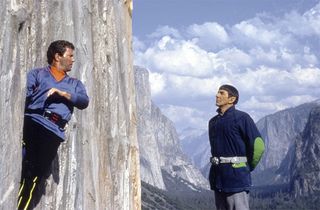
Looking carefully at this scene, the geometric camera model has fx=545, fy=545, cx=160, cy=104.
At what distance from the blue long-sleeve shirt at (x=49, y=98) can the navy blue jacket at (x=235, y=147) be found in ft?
10.2

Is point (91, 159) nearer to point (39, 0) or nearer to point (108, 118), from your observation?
point (108, 118)

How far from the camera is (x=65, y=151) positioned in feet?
22.0

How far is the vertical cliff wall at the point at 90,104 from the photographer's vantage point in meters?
5.26

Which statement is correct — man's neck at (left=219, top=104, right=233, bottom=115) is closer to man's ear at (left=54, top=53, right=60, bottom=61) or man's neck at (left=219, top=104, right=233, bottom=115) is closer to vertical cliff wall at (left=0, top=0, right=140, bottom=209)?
vertical cliff wall at (left=0, top=0, right=140, bottom=209)

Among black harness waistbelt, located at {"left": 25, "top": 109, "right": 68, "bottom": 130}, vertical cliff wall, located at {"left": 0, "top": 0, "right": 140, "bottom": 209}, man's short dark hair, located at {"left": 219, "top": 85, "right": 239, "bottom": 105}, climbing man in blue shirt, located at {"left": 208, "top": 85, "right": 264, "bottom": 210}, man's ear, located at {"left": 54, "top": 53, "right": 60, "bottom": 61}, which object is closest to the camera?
vertical cliff wall, located at {"left": 0, "top": 0, "right": 140, "bottom": 209}

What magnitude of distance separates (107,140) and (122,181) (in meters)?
0.68

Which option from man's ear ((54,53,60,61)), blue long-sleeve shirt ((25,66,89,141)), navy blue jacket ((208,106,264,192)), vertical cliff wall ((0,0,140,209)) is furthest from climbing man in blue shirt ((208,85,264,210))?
man's ear ((54,53,60,61))

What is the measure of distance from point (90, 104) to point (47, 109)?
1.77 m

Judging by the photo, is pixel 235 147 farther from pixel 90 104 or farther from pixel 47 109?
pixel 47 109

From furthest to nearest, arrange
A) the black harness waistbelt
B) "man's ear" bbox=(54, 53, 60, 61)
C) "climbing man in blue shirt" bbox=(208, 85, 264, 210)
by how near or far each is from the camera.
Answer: "climbing man in blue shirt" bbox=(208, 85, 264, 210)
"man's ear" bbox=(54, 53, 60, 61)
the black harness waistbelt

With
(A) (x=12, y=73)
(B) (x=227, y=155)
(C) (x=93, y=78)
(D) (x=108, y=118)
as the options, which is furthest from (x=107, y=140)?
(A) (x=12, y=73)

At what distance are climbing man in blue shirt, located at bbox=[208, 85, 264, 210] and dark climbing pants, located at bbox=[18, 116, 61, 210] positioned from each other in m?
3.16

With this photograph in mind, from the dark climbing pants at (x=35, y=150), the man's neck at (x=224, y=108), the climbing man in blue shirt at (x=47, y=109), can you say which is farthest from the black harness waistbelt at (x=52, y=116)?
the man's neck at (x=224, y=108)

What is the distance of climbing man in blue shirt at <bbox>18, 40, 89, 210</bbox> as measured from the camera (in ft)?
18.8
